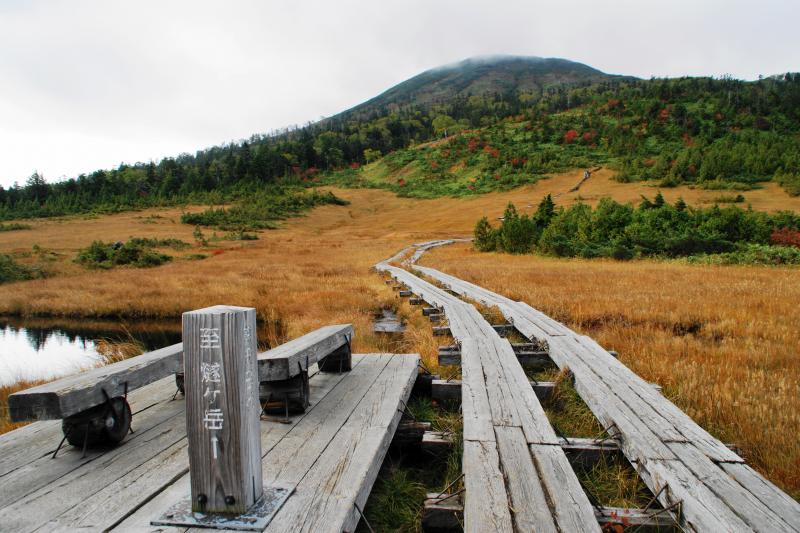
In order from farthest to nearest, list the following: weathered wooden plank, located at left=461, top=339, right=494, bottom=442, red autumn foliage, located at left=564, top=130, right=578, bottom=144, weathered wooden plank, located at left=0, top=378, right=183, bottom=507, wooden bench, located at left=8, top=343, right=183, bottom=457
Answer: red autumn foliage, located at left=564, top=130, right=578, bottom=144
weathered wooden plank, located at left=461, top=339, right=494, bottom=442
wooden bench, located at left=8, top=343, right=183, bottom=457
weathered wooden plank, located at left=0, top=378, right=183, bottom=507

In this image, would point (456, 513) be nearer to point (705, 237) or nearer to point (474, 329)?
point (474, 329)

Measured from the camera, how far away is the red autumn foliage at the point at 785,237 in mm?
20016

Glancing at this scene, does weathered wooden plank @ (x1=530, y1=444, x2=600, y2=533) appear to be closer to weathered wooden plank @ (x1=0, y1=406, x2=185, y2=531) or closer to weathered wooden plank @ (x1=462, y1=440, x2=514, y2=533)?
weathered wooden plank @ (x1=462, y1=440, x2=514, y2=533)

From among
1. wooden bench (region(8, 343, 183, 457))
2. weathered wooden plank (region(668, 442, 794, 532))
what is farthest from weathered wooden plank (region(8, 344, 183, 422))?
weathered wooden plank (region(668, 442, 794, 532))

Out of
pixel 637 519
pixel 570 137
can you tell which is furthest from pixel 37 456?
pixel 570 137

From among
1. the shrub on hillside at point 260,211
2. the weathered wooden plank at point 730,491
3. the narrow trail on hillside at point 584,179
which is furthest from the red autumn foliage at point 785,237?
the shrub on hillside at point 260,211

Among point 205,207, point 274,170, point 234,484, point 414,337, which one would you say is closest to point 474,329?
point 414,337

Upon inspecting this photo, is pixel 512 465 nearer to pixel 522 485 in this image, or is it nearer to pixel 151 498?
pixel 522 485

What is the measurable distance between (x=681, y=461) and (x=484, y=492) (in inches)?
54.5

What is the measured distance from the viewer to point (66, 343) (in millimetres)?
12586

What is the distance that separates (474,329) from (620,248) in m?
17.5

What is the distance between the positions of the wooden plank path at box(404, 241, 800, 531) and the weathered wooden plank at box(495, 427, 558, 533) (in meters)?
0.75

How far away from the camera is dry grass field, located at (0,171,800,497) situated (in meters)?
4.40

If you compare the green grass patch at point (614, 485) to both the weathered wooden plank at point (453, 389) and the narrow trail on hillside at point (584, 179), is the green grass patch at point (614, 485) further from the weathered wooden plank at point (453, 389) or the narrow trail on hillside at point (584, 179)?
the narrow trail on hillside at point (584, 179)
